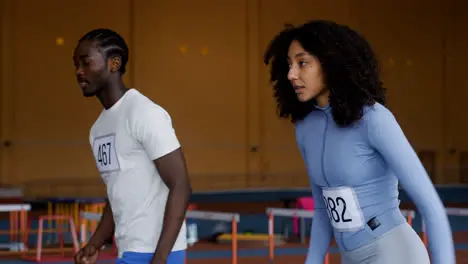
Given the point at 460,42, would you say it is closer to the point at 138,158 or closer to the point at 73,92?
the point at 73,92

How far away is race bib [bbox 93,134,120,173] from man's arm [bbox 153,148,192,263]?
8.5 inches

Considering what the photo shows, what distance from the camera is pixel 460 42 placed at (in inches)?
1179

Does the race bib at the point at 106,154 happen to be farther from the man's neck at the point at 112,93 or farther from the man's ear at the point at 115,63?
the man's ear at the point at 115,63

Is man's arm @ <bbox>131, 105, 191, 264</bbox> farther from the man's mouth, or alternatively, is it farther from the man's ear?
the man's mouth

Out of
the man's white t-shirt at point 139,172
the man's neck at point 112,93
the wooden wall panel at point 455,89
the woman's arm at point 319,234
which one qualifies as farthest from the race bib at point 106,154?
the wooden wall panel at point 455,89

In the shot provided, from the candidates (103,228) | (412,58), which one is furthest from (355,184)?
(412,58)

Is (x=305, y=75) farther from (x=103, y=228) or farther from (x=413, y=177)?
(x=103, y=228)

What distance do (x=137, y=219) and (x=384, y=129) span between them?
110 centimetres

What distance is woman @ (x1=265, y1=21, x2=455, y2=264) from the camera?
3109 mm

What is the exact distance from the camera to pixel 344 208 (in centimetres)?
321

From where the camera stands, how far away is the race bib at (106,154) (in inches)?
145

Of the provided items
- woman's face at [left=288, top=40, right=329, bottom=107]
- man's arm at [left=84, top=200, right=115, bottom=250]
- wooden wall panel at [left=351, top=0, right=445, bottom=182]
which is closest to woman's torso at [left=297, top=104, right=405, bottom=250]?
woman's face at [left=288, top=40, right=329, bottom=107]

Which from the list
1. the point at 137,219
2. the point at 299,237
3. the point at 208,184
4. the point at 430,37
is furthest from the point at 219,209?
the point at 137,219

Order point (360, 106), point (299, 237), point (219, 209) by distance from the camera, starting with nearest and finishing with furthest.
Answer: point (360, 106) → point (299, 237) → point (219, 209)
